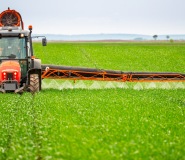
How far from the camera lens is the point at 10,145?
569 cm

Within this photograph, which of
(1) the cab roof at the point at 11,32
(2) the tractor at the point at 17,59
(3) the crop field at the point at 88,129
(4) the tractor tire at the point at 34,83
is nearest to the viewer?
(3) the crop field at the point at 88,129

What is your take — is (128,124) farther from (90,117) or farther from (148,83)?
(148,83)

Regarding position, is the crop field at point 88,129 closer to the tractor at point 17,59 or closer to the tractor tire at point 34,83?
the tractor tire at point 34,83

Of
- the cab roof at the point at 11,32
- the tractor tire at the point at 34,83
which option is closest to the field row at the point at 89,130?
the tractor tire at the point at 34,83

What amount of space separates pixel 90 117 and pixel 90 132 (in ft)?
4.81

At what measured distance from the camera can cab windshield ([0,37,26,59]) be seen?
12.2 metres

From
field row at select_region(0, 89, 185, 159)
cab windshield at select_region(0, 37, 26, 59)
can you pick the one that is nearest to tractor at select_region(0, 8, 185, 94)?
cab windshield at select_region(0, 37, 26, 59)

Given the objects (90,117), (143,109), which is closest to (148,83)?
(143,109)

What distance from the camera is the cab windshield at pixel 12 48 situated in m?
12.2

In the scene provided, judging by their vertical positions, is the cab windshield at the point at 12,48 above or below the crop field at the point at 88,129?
above

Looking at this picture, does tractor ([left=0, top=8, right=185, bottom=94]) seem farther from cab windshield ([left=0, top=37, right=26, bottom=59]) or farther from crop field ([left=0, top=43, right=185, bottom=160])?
crop field ([left=0, top=43, right=185, bottom=160])

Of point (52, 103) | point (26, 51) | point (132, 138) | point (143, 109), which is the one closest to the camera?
point (132, 138)

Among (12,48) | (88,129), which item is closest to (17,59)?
(12,48)

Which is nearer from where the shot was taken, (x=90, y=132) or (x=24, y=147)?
(x=24, y=147)
